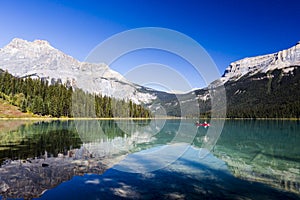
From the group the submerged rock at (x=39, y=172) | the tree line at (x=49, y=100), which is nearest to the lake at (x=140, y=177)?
the submerged rock at (x=39, y=172)

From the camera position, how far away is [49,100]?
119 metres

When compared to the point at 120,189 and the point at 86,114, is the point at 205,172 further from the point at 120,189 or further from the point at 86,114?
the point at 86,114

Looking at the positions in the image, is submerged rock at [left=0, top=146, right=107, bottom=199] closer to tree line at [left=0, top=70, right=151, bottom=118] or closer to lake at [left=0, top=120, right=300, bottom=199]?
lake at [left=0, top=120, right=300, bottom=199]

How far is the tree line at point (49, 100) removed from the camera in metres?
109

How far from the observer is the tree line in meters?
109

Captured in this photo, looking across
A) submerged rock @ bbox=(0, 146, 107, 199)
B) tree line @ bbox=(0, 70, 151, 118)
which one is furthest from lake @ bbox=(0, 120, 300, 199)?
tree line @ bbox=(0, 70, 151, 118)

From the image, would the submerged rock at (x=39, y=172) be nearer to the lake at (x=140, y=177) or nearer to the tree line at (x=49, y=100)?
the lake at (x=140, y=177)

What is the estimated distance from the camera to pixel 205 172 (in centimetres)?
1930

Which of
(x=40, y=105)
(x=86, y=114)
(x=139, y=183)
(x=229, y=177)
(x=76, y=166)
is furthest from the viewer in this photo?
(x=86, y=114)

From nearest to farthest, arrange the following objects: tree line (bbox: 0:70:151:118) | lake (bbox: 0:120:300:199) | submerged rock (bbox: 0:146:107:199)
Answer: submerged rock (bbox: 0:146:107:199), lake (bbox: 0:120:300:199), tree line (bbox: 0:70:151:118)

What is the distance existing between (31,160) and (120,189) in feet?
33.8

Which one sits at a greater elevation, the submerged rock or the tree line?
the tree line

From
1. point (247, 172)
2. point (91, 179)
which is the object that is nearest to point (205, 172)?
point (247, 172)

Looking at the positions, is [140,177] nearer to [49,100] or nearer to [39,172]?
[39,172]
